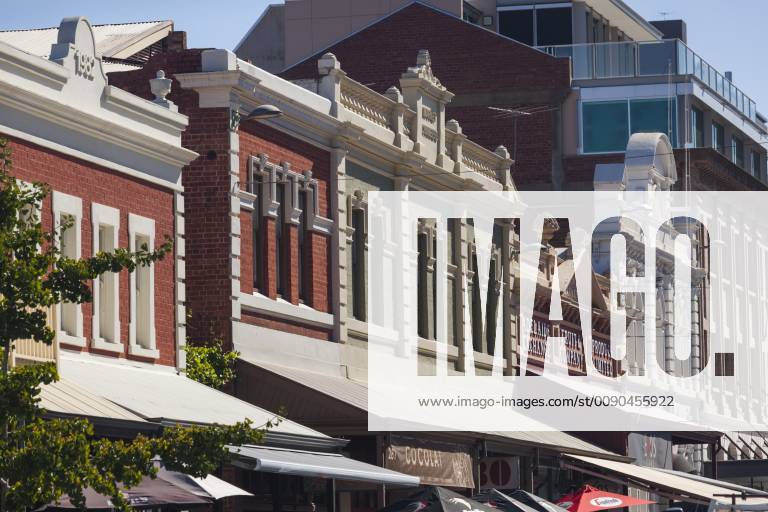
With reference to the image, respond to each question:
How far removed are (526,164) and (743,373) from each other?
13216 millimetres

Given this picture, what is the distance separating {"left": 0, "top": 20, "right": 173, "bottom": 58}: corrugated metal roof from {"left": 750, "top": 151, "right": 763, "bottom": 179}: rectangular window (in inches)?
1352

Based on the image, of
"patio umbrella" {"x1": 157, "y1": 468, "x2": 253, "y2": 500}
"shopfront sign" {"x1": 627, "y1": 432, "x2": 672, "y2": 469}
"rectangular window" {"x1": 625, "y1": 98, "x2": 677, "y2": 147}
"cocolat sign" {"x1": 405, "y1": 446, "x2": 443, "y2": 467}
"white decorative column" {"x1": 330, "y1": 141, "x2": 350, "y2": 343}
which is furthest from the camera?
"rectangular window" {"x1": 625, "y1": 98, "x2": 677, "y2": 147}

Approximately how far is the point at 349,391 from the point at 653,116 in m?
34.6

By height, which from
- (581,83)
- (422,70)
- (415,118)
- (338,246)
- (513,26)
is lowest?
(338,246)

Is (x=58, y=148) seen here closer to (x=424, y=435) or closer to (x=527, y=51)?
(x=424, y=435)

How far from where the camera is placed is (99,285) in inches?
968

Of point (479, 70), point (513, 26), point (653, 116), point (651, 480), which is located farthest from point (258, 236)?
point (513, 26)

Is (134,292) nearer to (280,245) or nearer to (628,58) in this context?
(280,245)

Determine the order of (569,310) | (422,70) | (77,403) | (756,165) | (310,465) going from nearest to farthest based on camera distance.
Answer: (77,403) → (310,465) → (422,70) → (569,310) → (756,165)

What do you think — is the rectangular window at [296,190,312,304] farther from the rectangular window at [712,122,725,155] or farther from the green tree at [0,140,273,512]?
the rectangular window at [712,122,725,155]

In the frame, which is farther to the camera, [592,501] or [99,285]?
[592,501]

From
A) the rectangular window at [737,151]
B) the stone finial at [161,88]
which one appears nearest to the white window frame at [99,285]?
the stone finial at [161,88]

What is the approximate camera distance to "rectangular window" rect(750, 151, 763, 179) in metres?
74.4

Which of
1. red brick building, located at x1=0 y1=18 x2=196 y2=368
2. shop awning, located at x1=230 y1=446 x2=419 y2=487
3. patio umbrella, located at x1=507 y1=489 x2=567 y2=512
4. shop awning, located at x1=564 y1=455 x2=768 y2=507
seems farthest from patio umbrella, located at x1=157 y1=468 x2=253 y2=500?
shop awning, located at x1=564 y1=455 x2=768 y2=507
